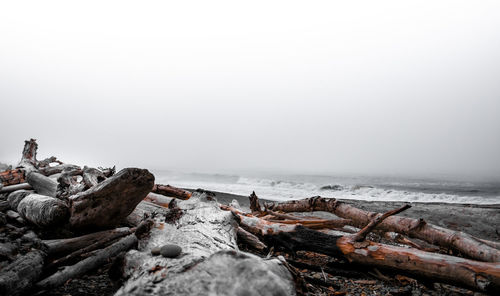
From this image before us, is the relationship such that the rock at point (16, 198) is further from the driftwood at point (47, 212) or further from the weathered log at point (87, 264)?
the weathered log at point (87, 264)

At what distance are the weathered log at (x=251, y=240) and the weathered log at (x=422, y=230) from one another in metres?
1.68

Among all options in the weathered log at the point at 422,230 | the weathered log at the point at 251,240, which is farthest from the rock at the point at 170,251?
the weathered log at the point at 422,230

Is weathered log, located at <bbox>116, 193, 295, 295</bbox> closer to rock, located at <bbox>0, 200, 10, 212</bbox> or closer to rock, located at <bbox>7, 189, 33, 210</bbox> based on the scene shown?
rock, located at <bbox>7, 189, 33, 210</bbox>

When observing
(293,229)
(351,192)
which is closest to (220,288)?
(293,229)

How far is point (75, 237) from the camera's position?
2.62m

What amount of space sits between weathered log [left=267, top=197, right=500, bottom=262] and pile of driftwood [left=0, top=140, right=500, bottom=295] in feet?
0.04

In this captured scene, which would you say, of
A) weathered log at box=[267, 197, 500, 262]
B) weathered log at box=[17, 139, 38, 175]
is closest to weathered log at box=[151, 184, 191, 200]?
weathered log at box=[267, 197, 500, 262]

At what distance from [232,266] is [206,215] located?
1.73 meters

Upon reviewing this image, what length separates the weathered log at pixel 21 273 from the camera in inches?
66.0

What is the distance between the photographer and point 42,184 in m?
4.32

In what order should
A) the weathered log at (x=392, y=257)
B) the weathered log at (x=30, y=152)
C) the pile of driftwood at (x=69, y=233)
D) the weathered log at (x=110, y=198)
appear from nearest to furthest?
the pile of driftwood at (x=69, y=233), the weathered log at (x=392, y=257), the weathered log at (x=110, y=198), the weathered log at (x=30, y=152)

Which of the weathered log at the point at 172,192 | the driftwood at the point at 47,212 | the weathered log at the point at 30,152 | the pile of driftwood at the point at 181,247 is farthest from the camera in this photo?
the weathered log at the point at 30,152

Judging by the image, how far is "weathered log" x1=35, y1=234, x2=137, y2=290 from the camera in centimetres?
195

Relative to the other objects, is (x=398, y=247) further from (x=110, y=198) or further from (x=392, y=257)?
(x=110, y=198)
